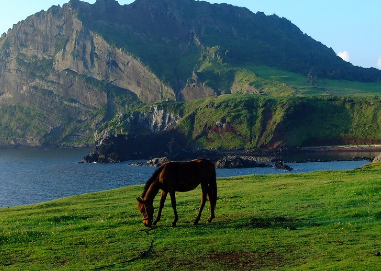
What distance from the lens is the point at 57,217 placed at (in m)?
27.3

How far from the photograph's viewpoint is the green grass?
16.2 metres

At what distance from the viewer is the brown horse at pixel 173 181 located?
21688 millimetres

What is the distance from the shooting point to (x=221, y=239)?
1891 centimetres

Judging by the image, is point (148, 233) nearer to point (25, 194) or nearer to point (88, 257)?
point (88, 257)

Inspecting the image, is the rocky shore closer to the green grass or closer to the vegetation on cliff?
the vegetation on cliff

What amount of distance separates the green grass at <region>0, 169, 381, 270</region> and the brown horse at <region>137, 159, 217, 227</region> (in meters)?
0.76

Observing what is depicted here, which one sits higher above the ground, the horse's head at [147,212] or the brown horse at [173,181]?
the brown horse at [173,181]

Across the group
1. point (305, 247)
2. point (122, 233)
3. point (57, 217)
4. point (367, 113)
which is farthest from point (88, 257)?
point (367, 113)

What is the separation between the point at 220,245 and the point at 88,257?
4510 mm

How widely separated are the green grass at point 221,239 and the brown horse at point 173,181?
761mm

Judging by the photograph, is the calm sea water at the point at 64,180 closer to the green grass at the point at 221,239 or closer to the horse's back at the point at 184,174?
the green grass at the point at 221,239

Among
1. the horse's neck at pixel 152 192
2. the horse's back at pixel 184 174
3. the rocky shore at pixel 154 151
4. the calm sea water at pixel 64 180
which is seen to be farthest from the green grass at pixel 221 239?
the rocky shore at pixel 154 151

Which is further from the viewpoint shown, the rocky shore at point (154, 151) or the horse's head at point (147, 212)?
the rocky shore at point (154, 151)

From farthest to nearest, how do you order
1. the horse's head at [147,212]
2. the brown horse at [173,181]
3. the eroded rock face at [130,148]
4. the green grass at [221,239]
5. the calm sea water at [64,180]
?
the eroded rock face at [130,148] < the calm sea water at [64,180] < the brown horse at [173,181] < the horse's head at [147,212] < the green grass at [221,239]
